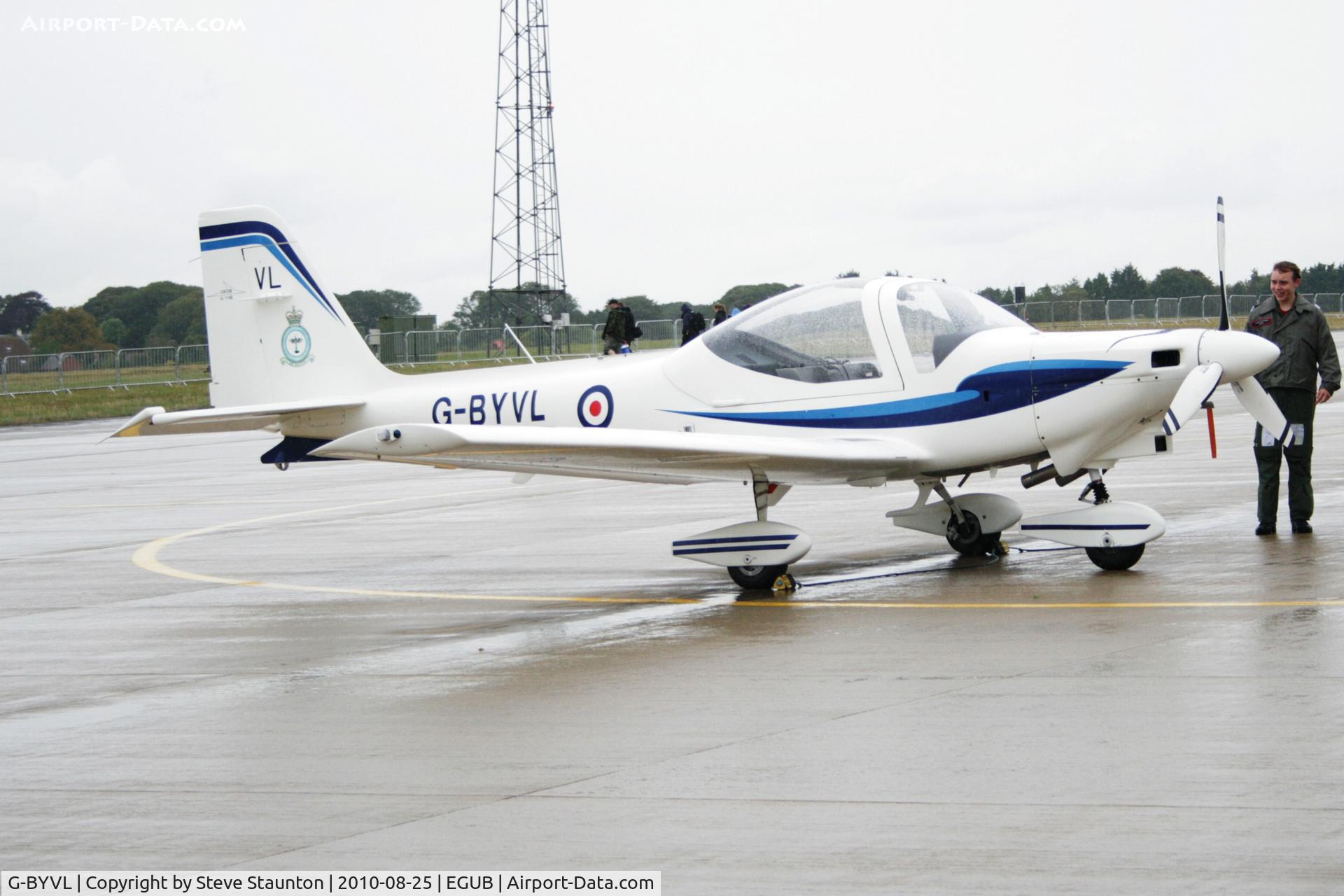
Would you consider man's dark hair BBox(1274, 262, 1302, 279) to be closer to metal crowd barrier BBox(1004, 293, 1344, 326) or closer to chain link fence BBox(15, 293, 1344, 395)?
chain link fence BBox(15, 293, 1344, 395)

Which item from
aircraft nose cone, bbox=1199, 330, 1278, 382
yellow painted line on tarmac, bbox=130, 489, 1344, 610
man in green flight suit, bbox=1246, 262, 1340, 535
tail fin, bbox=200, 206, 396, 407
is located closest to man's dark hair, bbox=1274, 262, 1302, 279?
man in green flight suit, bbox=1246, 262, 1340, 535

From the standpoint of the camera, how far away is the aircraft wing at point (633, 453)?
9.27m

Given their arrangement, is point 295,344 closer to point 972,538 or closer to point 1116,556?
point 972,538

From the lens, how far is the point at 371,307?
89.7m

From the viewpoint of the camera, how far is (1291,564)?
32.8 feet

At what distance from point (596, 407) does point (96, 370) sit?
126 ft

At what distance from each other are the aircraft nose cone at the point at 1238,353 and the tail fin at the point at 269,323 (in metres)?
6.64

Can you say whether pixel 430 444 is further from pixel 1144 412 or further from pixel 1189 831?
pixel 1189 831

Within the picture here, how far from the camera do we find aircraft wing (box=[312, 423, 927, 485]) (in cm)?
927

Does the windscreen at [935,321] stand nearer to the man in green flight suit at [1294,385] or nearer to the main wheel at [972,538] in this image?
the main wheel at [972,538]

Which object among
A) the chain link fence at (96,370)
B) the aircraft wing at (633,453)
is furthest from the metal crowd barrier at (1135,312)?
the aircraft wing at (633,453)

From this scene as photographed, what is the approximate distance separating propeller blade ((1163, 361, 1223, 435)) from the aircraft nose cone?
0.23 ft

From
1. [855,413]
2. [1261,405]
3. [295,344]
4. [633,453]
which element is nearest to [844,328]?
[855,413]

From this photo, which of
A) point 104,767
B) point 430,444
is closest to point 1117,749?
point 104,767
